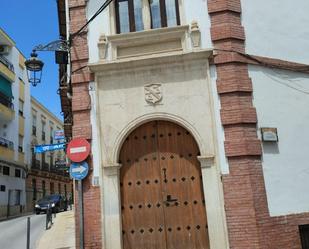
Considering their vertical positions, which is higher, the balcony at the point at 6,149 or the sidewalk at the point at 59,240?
the balcony at the point at 6,149

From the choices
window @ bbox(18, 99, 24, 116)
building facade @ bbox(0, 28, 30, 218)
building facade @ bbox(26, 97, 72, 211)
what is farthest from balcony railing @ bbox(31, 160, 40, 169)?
window @ bbox(18, 99, 24, 116)

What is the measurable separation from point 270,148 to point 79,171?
4349mm

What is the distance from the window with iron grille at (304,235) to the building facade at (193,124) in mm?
32

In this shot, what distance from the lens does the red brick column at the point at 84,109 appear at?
8.92 meters

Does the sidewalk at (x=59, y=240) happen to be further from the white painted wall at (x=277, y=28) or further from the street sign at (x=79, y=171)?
the white painted wall at (x=277, y=28)

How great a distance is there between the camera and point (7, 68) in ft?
113

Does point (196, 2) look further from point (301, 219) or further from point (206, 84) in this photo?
point (301, 219)

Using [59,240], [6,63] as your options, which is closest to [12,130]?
[6,63]

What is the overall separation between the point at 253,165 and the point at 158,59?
10.6ft

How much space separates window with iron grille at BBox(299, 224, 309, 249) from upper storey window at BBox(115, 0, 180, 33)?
555 cm

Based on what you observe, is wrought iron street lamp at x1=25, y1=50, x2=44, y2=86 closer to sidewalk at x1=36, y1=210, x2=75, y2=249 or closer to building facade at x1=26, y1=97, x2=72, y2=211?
sidewalk at x1=36, y1=210, x2=75, y2=249

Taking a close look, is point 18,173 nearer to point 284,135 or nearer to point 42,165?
point 42,165

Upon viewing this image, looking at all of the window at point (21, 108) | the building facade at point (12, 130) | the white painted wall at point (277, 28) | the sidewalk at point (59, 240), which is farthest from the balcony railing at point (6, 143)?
the white painted wall at point (277, 28)

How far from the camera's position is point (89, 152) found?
927 centimetres
